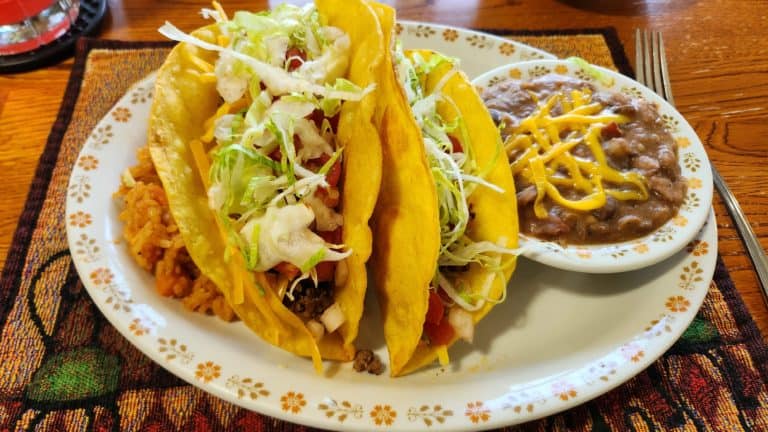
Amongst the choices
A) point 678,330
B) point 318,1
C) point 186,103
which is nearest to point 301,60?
point 318,1

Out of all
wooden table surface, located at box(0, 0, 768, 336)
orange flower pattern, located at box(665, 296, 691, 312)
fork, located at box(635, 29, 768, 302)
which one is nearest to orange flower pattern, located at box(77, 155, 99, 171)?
wooden table surface, located at box(0, 0, 768, 336)

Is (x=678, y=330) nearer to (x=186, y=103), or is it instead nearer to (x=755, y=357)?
(x=755, y=357)

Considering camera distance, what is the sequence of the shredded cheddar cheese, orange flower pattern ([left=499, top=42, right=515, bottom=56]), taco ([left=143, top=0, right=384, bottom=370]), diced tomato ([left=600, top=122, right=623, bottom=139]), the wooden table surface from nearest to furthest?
taco ([left=143, top=0, right=384, bottom=370]) → the shredded cheddar cheese → diced tomato ([left=600, top=122, right=623, bottom=139]) → the wooden table surface → orange flower pattern ([left=499, top=42, right=515, bottom=56])

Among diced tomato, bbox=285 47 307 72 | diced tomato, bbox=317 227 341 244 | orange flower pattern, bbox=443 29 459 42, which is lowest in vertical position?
orange flower pattern, bbox=443 29 459 42

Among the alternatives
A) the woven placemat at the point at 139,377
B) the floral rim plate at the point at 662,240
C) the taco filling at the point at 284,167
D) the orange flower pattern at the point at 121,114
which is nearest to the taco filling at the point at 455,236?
the floral rim plate at the point at 662,240

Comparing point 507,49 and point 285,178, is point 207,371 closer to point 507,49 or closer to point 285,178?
point 285,178

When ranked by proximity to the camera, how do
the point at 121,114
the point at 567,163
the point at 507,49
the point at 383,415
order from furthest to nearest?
the point at 507,49, the point at 121,114, the point at 567,163, the point at 383,415

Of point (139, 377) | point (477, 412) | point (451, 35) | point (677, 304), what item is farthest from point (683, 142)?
point (139, 377)

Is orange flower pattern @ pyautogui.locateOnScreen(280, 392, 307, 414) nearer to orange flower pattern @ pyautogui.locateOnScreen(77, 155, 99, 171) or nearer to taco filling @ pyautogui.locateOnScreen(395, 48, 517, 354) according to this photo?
taco filling @ pyautogui.locateOnScreen(395, 48, 517, 354)
